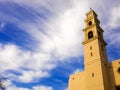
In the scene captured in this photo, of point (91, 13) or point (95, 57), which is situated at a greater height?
point (91, 13)

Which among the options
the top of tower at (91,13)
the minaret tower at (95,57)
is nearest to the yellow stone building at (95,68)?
the minaret tower at (95,57)

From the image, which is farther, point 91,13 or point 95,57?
point 91,13

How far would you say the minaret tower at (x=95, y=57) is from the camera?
30.0 m

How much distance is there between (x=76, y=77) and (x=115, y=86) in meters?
8.64

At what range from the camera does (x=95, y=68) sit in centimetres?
3141

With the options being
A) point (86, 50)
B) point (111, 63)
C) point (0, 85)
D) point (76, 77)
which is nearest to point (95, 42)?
point (86, 50)

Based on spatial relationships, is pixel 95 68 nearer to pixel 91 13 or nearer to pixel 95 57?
pixel 95 57

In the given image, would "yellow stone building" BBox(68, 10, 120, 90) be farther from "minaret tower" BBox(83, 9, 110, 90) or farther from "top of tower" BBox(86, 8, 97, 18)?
"top of tower" BBox(86, 8, 97, 18)

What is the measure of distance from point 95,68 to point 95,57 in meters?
2.24

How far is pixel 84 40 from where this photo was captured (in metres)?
36.7

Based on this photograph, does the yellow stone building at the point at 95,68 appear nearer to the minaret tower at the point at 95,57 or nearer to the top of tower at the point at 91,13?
the minaret tower at the point at 95,57

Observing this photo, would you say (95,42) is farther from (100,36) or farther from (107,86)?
(107,86)

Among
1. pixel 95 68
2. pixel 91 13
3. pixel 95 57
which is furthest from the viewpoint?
pixel 91 13

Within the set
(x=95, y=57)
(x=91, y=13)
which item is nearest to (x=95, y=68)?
(x=95, y=57)
